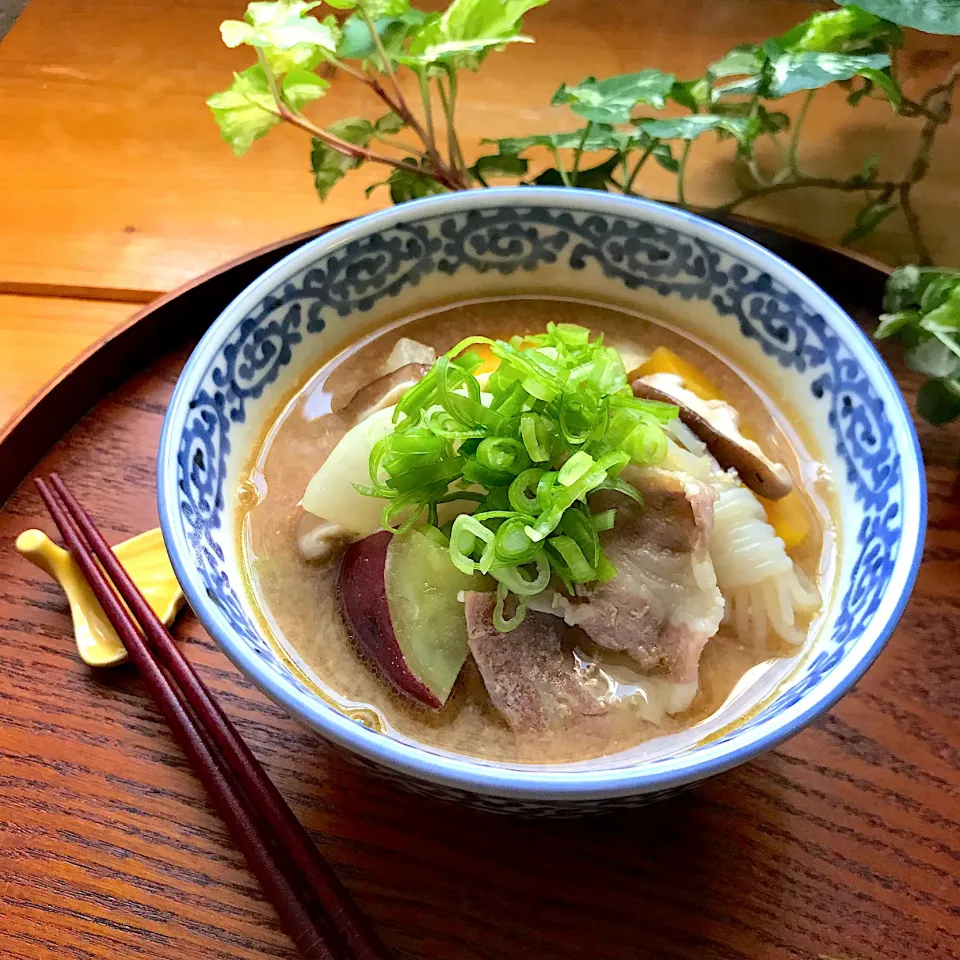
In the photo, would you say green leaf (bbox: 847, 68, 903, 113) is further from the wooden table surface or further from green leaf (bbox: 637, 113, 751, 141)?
the wooden table surface

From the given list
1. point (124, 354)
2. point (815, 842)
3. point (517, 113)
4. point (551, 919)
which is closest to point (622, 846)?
point (551, 919)

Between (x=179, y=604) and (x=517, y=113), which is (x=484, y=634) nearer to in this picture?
(x=179, y=604)

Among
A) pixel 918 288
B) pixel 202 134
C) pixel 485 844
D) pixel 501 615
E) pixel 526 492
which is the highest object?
pixel 202 134

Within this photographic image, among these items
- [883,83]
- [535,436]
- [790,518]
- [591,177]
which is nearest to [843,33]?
[883,83]

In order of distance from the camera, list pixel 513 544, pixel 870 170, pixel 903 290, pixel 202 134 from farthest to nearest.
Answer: pixel 202 134 → pixel 870 170 → pixel 903 290 → pixel 513 544

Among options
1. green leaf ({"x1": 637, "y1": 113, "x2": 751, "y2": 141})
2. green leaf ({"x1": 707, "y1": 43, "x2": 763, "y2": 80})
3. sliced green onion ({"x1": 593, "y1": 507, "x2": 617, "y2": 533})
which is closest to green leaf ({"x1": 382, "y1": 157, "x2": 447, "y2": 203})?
green leaf ({"x1": 637, "y1": 113, "x2": 751, "y2": 141})

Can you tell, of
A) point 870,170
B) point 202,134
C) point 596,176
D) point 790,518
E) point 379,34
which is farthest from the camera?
point 202,134

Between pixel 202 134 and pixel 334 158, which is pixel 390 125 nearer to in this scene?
pixel 334 158

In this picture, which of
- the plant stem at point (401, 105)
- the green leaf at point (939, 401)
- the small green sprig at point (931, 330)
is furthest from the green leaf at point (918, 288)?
the plant stem at point (401, 105)
